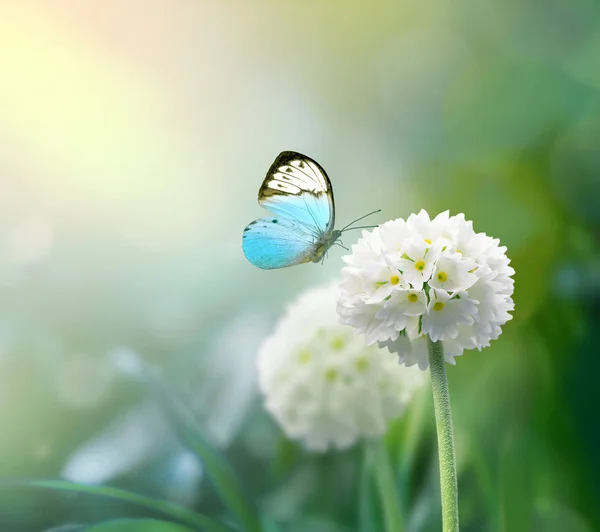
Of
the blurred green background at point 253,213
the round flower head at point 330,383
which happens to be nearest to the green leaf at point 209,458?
the blurred green background at point 253,213

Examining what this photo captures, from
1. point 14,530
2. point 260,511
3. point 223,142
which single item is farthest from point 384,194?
point 14,530

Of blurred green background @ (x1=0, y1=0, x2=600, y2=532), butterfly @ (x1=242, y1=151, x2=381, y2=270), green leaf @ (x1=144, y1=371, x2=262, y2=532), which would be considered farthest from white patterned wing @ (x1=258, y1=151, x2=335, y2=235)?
green leaf @ (x1=144, y1=371, x2=262, y2=532)

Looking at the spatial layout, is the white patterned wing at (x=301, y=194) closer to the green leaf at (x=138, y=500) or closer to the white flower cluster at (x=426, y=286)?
the white flower cluster at (x=426, y=286)

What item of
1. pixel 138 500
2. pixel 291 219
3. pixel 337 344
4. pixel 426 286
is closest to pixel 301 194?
pixel 291 219

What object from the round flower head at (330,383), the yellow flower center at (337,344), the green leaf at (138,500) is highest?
the yellow flower center at (337,344)

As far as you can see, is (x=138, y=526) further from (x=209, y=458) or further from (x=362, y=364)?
(x=362, y=364)

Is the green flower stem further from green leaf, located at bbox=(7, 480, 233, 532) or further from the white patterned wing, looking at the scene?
green leaf, located at bbox=(7, 480, 233, 532)
